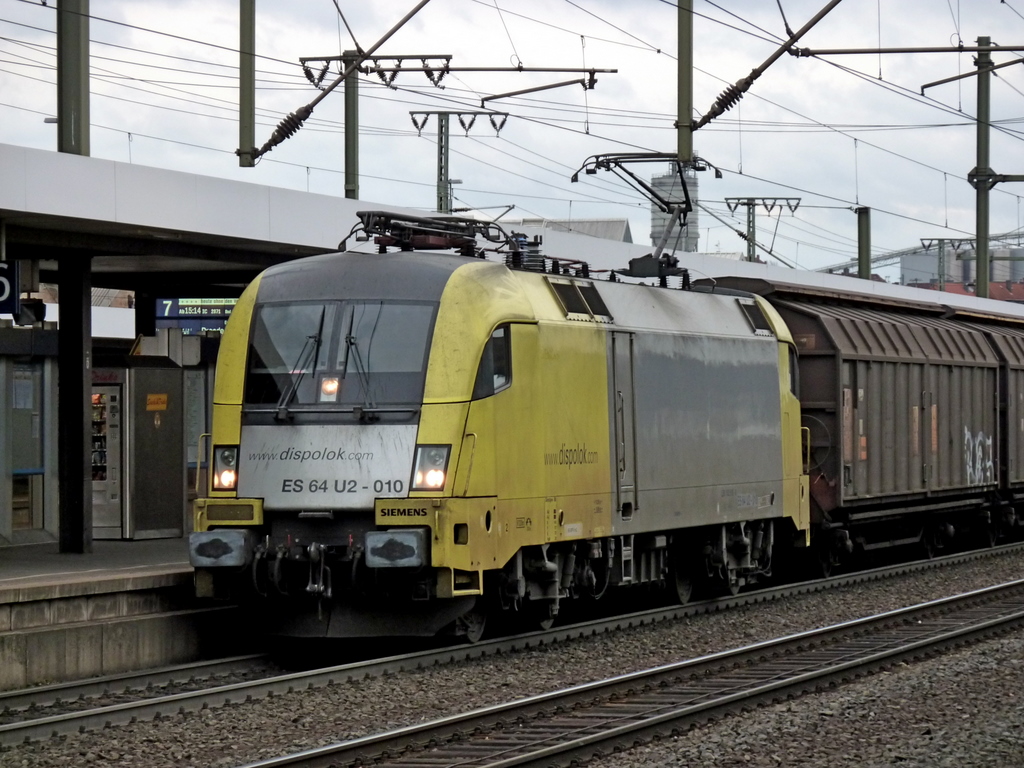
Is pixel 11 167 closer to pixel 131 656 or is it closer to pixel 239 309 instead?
pixel 239 309

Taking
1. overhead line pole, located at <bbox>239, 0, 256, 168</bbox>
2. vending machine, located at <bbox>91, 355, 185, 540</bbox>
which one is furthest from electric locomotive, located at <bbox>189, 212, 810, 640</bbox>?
vending machine, located at <bbox>91, 355, 185, 540</bbox>

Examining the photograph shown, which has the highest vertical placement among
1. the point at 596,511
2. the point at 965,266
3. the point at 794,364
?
the point at 965,266

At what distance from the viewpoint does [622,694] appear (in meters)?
11.1

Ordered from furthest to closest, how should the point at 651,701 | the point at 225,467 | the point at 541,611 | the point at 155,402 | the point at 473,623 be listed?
1. the point at 155,402
2. the point at 541,611
3. the point at 473,623
4. the point at 225,467
5. the point at 651,701

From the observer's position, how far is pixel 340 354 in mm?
12539

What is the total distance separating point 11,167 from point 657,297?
6.21 metres

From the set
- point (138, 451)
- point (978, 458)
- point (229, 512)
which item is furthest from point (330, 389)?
point (978, 458)

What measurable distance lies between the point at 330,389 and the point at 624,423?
10.2 feet

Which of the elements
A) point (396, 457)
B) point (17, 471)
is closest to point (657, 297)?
point (396, 457)

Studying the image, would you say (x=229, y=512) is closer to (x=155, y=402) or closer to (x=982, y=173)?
(x=155, y=402)

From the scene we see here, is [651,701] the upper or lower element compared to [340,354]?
lower

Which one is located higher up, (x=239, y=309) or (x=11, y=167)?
(x=11, y=167)

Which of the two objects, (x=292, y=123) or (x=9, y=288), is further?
(x=292, y=123)

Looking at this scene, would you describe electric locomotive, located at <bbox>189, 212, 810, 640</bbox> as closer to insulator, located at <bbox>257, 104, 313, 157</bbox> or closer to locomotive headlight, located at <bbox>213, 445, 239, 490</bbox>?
locomotive headlight, located at <bbox>213, 445, 239, 490</bbox>
